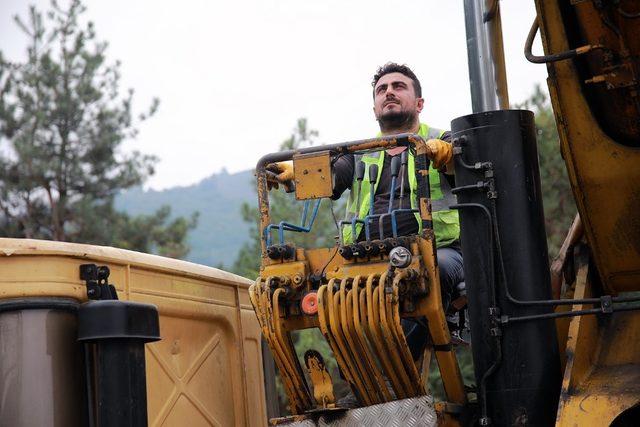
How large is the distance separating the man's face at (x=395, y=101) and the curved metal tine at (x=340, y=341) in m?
1.49

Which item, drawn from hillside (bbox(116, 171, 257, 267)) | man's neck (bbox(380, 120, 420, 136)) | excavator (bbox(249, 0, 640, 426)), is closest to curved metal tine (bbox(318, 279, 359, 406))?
excavator (bbox(249, 0, 640, 426))

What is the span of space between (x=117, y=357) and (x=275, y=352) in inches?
46.6

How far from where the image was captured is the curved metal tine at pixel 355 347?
381 cm

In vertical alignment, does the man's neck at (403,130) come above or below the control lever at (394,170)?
above

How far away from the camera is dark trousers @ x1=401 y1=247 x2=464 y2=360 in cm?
435

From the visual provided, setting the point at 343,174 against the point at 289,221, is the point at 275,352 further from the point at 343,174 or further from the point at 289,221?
the point at 289,221

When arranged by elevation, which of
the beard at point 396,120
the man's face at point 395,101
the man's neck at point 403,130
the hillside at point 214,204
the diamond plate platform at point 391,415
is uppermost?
the hillside at point 214,204

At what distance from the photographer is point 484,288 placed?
390 cm

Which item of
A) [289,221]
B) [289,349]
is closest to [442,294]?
[289,349]

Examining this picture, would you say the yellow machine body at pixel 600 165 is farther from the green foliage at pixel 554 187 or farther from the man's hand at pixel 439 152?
the green foliage at pixel 554 187

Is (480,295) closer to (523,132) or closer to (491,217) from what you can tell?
(491,217)

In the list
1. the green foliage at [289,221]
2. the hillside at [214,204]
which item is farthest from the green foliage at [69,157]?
the hillside at [214,204]

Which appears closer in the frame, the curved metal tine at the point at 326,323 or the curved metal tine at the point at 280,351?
the curved metal tine at the point at 326,323

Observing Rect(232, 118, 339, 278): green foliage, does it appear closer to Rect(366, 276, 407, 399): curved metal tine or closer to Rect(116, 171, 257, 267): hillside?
Rect(366, 276, 407, 399): curved metal tine
